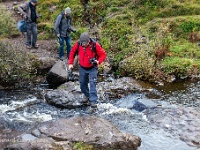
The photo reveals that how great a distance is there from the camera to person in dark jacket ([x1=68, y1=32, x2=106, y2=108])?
11.4 m

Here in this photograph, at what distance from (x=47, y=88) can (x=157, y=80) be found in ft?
14.7

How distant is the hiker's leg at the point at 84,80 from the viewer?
40.0 feet

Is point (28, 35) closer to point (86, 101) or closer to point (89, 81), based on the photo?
point (86, 101)

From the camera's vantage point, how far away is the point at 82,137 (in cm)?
966

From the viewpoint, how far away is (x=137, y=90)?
47.0 ft

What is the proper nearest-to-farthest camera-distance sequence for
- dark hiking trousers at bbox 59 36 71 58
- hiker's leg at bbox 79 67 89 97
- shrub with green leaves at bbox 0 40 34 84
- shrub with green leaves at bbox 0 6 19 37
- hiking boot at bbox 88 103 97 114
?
hiker's leg at bbox 79 67 89 97 < hiking boot at bbox 88 103 97 114 < shrub with green leaves at bbox 0 40 34 84 < dark hiking trousers at bbox 59 36 71 58 < shrub with green leaves at bbox 0 6 19 37

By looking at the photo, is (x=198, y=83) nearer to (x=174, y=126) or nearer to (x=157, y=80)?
(x=157, y=80)

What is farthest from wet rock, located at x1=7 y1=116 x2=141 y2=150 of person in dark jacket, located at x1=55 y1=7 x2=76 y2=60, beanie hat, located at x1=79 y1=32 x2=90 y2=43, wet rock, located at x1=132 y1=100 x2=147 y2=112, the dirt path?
the dirt path

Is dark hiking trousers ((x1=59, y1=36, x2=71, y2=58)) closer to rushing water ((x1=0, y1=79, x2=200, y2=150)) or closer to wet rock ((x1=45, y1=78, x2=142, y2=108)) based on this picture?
wet rock ((x1=45, y1=78, x2=142, y2=108))

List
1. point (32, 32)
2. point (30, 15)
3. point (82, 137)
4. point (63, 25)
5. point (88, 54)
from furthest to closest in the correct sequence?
point (32, 32)
point (30, 15)
point (63, 25)
point (88, 54)
point (82, 137)

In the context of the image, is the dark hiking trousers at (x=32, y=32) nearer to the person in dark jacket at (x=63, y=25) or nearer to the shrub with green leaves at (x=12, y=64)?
the person in dark jacket at (x=63, y=25)

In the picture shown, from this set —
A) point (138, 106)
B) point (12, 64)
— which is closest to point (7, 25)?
point (12, 64)

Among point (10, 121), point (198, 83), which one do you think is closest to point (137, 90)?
point (198, 83)

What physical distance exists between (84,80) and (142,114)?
2233 millimetres
